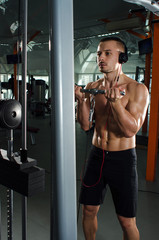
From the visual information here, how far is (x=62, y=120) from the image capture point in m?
0.48

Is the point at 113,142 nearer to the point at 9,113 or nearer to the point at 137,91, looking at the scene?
the point at 137,91

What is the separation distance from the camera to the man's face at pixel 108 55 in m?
1.49

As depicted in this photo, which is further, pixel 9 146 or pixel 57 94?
pixel 9 146

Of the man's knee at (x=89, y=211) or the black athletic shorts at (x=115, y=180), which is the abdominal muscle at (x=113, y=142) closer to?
the black athletic shorts at (x=115, y=180)

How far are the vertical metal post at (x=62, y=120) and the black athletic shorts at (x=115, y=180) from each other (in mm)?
1031

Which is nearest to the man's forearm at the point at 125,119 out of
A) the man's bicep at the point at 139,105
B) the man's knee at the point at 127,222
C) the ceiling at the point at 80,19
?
the man's bicep at the point at 139,105

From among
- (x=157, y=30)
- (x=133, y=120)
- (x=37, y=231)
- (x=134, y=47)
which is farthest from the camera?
(x=134, y=47)

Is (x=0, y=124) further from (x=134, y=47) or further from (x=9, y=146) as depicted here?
(x=134, y=47)

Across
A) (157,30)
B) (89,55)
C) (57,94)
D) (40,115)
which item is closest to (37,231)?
(57,94)

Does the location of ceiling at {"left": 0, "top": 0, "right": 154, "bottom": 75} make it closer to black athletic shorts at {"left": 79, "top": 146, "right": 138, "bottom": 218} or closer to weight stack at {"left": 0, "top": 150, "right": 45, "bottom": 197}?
black athletic shorts at {"left": 79, "top": 146, "right": 138, "bottom": 218}

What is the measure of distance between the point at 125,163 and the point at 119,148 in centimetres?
11

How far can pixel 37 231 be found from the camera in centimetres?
206

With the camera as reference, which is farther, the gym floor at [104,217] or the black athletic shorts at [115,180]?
the gym floor at [104,217]

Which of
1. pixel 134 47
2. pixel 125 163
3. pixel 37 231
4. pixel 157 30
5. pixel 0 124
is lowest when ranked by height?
pixel 37 231
